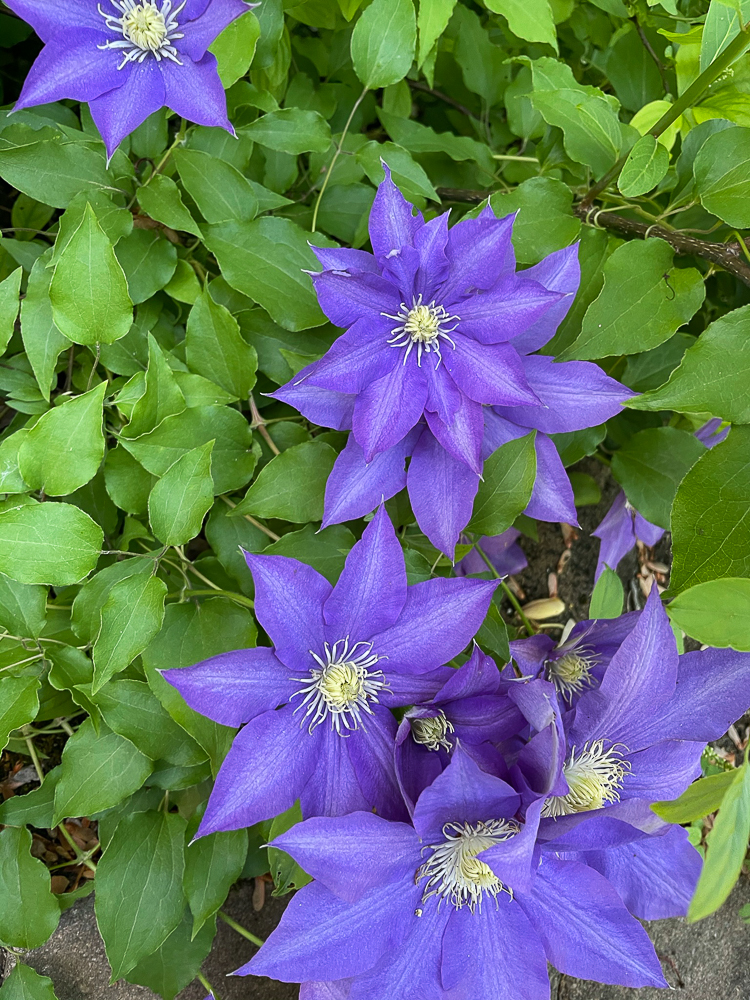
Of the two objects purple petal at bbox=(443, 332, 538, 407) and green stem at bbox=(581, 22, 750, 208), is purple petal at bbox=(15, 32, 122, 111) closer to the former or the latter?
purple petal at bbox=(443, 332, 538, 407)

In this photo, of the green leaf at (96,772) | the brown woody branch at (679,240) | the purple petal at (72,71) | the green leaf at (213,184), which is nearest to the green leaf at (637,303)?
the brown woody branch at (679,240)

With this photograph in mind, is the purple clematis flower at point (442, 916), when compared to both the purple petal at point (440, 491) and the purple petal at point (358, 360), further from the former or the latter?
the purple petal at point (358, 360)

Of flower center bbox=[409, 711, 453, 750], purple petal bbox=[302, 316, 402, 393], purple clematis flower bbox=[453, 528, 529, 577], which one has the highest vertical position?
purple petal bbox=[302, 316, 402, 393]

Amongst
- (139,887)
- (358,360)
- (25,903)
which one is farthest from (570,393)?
(25,903)

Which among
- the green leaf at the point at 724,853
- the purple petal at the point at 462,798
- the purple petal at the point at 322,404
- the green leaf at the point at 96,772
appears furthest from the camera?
the green leaf at the point at 96,772

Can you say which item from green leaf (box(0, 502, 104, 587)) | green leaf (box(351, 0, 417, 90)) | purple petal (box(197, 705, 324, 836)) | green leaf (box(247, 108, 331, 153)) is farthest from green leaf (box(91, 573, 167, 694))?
green leaf (box(351, 0, 417, 90))

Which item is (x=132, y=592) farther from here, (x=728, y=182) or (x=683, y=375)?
(x=728, y=182)

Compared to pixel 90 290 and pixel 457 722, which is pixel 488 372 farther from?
pixel 90 290
